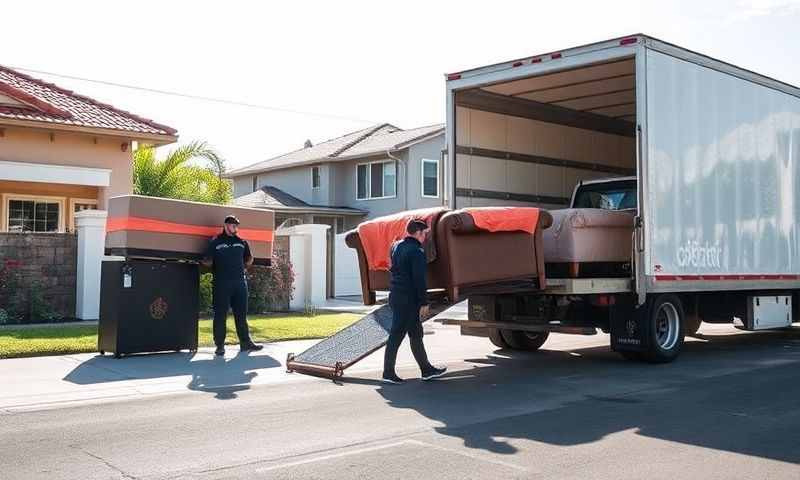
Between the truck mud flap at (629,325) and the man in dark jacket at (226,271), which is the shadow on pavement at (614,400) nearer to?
the truck mud flap at (629,325)

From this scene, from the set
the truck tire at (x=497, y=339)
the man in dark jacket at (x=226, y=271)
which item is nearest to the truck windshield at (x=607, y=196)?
the truck tire at (x=497, y=339)

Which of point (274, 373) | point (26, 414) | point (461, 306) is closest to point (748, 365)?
point (274, 373)

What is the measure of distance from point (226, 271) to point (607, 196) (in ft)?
18.6

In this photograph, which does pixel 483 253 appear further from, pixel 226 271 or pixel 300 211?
pixel 300 211

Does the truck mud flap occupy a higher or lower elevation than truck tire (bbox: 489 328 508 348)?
higher

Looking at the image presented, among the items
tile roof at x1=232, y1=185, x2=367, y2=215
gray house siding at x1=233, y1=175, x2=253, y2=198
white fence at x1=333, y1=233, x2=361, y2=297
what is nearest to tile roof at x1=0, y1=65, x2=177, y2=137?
white fence at x1=333, y1=233, x2=361, y2=297

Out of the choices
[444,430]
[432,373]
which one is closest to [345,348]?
[432,373]

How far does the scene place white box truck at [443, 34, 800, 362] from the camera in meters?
11.0

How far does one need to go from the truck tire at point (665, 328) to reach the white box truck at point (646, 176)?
21 mm

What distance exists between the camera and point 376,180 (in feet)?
116

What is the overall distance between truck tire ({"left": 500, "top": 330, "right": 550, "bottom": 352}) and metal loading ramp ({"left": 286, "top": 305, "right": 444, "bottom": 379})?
2.87m

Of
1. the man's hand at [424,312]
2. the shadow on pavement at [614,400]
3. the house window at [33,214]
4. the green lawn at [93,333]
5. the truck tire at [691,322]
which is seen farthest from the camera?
the house window at [33,214]

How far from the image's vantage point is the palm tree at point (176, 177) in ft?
72.9

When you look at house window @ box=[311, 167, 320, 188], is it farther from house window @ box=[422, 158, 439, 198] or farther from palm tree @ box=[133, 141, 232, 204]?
palm tree @ box=[133, 141, 232, 204]
